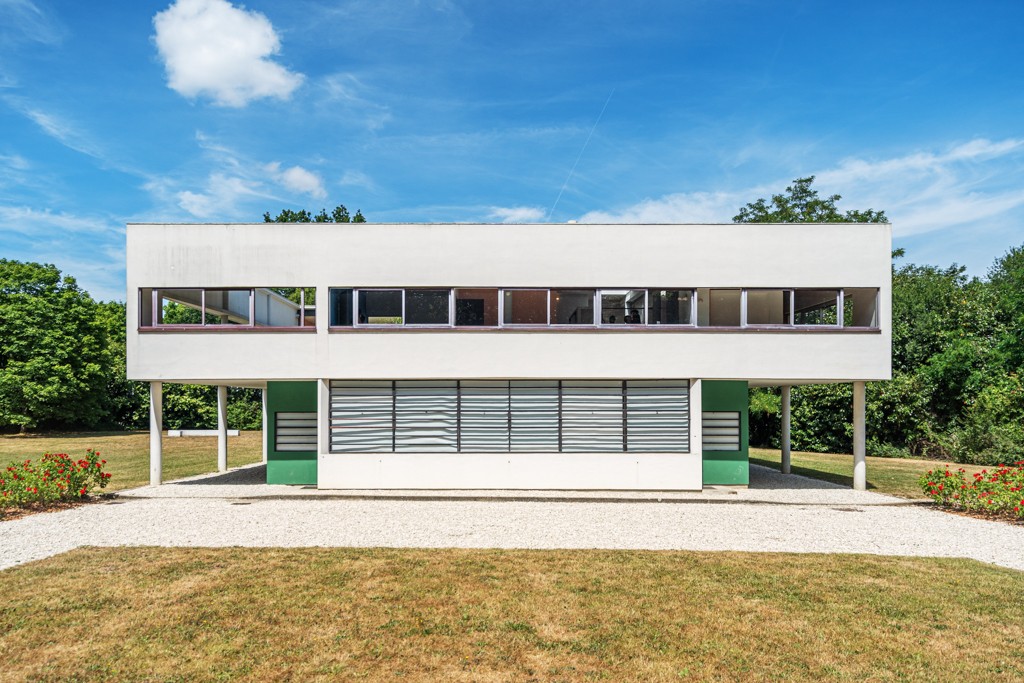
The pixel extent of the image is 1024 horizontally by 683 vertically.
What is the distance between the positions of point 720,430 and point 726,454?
28.1 inches

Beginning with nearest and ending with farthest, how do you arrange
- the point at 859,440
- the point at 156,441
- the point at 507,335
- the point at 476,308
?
the point at 507,335 < the point at 476,308 < the point at 859,440 < the point at 156,441

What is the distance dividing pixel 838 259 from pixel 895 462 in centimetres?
1489

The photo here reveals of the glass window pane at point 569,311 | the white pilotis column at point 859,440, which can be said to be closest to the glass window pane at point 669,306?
the glass window pane at point 569,311

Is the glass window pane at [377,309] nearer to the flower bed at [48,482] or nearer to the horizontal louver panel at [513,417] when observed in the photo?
the horizontal louver panel at [513,417]

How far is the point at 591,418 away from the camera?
1747cm

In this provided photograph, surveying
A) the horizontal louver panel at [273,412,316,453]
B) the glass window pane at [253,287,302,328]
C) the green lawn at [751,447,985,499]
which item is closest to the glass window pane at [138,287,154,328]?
the glass window pane at [253,287,302,328]

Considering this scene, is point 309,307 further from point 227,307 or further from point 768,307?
point 768,307

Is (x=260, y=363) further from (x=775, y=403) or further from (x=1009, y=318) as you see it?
(x=1009, y=318)

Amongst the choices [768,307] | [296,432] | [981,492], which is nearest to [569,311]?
[768,307]

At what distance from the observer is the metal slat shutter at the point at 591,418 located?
57.2ft

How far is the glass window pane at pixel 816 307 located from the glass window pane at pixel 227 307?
15.4 meters

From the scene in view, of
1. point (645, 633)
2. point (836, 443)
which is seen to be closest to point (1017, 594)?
point (645, 633)

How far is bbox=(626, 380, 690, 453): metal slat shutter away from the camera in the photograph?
17422 millimetres

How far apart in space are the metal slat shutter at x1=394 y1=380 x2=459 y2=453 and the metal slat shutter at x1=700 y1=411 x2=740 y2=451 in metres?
7.28
